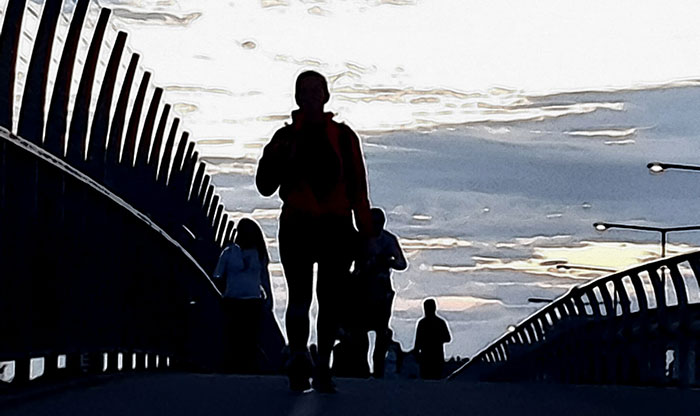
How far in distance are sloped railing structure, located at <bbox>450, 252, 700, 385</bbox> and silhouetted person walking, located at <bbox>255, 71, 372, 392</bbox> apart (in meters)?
7.53

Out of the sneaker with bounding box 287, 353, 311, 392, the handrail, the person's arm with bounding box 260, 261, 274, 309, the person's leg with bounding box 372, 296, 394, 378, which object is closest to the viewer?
the handrail

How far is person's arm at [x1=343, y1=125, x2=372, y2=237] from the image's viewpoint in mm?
Result: 12156

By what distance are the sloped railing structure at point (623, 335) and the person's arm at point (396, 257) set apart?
9.56 feet

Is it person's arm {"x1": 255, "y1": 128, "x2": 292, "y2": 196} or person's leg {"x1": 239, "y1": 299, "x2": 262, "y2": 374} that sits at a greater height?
person's arm {"x1": 255, "y1": 128, "x2": 292, "y2": 196}

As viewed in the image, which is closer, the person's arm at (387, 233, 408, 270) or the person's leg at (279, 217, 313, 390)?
the person's leg at (279, 217, 313, 390)

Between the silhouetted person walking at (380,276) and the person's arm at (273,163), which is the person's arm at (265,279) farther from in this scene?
the person's arm at (273,163)

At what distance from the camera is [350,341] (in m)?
18.1

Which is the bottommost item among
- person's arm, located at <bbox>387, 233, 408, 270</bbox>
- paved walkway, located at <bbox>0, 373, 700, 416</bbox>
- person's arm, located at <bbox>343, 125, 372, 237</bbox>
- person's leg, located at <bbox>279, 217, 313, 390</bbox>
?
paved walkway, located at <bbox>0, 373, 700, 416</bbox>

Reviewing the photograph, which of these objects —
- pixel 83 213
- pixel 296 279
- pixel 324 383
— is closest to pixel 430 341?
pixel 83 213

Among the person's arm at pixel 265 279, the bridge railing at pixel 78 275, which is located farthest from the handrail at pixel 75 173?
the person's arm at pixel 265 279

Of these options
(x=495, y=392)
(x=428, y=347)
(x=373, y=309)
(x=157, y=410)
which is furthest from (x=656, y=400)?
(x=428, y=347)

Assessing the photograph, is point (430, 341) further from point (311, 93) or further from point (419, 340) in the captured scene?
point (311, 93)

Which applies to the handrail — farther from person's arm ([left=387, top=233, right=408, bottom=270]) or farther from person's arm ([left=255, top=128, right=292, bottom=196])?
person's arm ([left=387, top=233, right=408, bottom=270])

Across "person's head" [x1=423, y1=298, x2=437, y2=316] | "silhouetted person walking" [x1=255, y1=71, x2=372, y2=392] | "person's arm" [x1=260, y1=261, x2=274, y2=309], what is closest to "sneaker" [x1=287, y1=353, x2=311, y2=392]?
"silhouetted person walking" [x1=255, y1=71, x2=372, y2=392]
